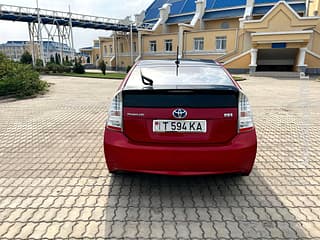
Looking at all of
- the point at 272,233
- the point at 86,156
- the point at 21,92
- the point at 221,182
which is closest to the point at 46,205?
the point at 86,156

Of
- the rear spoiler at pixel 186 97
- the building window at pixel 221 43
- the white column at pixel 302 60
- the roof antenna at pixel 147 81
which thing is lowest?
the rear spoiler at pixel 186 97

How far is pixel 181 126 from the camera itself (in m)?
2.59

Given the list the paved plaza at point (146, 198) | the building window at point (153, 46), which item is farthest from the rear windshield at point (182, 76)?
the building window at point (153, 46)

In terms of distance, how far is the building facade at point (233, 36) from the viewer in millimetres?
26484

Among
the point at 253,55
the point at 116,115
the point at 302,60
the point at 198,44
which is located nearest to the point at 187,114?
the point at 116,115

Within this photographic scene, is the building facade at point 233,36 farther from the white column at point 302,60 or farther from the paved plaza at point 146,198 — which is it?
the paved plaza at point 146,198

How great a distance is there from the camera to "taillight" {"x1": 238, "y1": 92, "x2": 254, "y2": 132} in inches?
106

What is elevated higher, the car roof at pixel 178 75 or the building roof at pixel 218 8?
the building roof at pixel 218 8

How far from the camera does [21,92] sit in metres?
11.3

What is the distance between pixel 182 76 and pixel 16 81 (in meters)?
10.6

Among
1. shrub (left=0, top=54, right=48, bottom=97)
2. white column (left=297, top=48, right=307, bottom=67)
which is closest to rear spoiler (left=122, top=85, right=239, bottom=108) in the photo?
shrub (left=0, top=54, right=48, bottom=97)

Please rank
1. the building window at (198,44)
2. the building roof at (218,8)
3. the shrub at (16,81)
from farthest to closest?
the building roof at (218,8)
the building window at (198,44)
the shrub at (16,81)

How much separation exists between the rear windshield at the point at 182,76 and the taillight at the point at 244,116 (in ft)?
0.76

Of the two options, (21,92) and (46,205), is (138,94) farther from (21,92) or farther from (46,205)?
(21,92)
